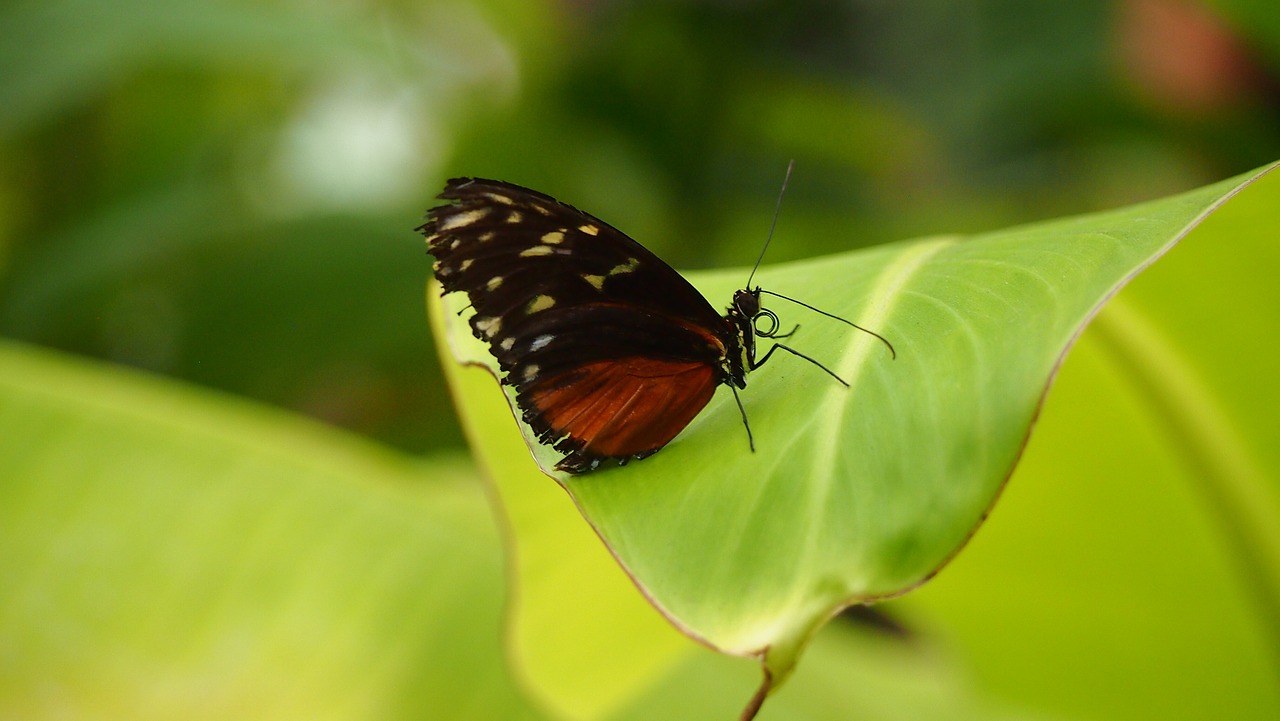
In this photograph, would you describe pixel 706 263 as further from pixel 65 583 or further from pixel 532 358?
pixel 532 358

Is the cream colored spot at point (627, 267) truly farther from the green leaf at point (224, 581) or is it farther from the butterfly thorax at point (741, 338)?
the green leaf at point (224, 581)

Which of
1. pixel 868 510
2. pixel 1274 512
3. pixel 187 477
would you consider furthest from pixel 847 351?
pixel 187 477

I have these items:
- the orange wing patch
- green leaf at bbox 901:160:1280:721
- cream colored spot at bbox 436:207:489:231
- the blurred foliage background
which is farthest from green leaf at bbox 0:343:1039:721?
the blurred foliage background

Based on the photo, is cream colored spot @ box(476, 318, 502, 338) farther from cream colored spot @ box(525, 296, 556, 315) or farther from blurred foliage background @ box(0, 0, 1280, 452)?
blurred foliage background @ box(0, 0, 1280, 452)

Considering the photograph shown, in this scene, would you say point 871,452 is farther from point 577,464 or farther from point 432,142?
point 432,142

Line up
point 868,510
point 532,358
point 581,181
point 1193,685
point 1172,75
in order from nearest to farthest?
point 868,510
point 532,358
point 1193,685
point 1172,75
point 581,181

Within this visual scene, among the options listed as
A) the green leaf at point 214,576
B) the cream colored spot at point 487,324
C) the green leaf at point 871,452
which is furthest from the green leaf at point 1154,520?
the green leaf at point 214,576

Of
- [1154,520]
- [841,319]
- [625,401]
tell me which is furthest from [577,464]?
[1154,520]
